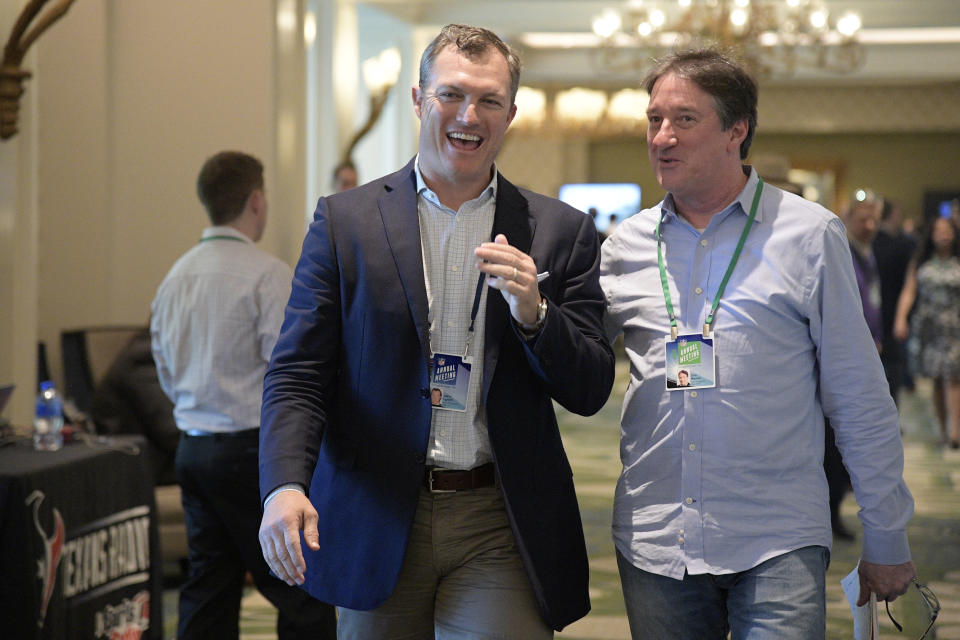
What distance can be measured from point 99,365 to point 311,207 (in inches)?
153

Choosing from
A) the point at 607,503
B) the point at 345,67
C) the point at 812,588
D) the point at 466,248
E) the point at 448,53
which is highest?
the point at 345,67

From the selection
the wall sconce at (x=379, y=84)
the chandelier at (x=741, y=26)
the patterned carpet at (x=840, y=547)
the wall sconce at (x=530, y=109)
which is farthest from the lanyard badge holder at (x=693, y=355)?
the wall sconce at (x=530, y=109)

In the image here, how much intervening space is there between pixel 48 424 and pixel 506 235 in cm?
187

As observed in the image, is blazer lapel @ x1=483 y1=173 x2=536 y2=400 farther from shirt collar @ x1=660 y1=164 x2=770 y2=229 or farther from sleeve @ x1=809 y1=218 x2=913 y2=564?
sleeve @ x1=809 y1=218 x2=913 y2=564

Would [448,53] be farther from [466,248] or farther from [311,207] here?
[311,207]

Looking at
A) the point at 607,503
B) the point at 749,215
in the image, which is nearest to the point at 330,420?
the point at 749,215

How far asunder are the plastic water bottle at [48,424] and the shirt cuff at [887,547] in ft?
7.31

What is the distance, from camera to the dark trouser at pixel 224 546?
11.1 feet

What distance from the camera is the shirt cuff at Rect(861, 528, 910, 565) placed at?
205 centimetres

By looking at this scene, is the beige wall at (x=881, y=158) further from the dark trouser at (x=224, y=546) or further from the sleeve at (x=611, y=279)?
the sleeve at (x=611, y=279)

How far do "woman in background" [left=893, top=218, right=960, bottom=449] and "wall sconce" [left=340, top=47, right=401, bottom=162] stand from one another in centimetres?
403

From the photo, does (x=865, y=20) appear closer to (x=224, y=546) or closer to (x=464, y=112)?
(x=224, y=546)

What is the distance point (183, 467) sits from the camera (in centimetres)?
345

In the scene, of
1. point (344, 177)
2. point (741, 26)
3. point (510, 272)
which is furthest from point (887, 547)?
point (741, 26)
